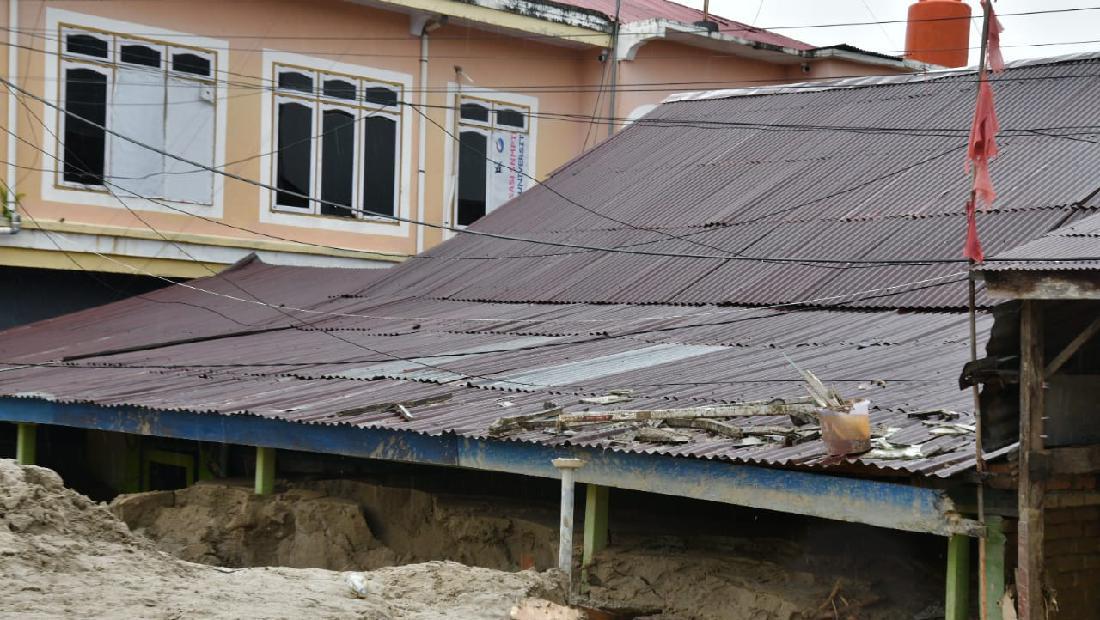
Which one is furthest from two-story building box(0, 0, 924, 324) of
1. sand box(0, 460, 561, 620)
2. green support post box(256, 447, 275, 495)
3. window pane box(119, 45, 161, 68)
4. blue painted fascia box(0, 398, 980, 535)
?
sand box(0, 460, 561, 620)

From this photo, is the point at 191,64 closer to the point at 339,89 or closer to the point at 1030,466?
the point at 339,89

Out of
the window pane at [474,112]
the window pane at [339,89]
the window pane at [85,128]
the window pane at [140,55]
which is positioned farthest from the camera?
the window pane at [474,112]

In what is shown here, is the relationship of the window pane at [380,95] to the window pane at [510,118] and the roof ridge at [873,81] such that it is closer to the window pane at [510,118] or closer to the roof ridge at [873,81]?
the window pane at [510,118]

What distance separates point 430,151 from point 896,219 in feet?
34.6

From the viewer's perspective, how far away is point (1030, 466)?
6.67m

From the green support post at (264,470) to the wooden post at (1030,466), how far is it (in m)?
6.60

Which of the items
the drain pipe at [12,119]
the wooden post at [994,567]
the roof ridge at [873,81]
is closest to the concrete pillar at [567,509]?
the wooden post at [994,567]

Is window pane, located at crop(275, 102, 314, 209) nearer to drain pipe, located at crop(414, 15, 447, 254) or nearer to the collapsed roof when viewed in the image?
the collapsed roof

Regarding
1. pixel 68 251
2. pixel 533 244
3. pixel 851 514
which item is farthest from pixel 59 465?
pixel 851 514

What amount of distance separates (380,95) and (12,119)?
5563mm

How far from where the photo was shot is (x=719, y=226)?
48.5 ft

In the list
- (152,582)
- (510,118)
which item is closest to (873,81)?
(510,118)

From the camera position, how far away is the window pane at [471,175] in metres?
22.7

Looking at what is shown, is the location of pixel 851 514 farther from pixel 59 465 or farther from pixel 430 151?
pixel 430 151
